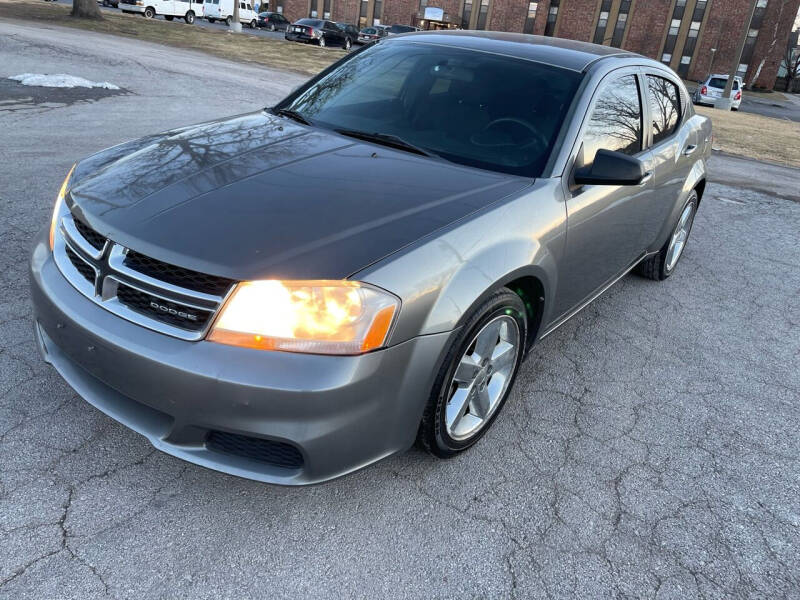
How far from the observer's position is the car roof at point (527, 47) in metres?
3.42

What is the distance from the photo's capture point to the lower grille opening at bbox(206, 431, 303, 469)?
82.0 inches

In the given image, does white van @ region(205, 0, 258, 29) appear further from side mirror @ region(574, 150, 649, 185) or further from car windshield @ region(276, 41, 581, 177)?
side mirror @ region(574, 150, 649, 185)

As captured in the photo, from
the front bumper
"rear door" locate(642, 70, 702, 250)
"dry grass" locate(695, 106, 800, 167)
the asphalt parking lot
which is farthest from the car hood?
"dry grass" locate(695, 106, 800, 167)

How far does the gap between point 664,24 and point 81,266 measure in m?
65.5

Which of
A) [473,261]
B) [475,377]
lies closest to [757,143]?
[475,377]

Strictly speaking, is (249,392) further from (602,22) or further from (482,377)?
(602,22)

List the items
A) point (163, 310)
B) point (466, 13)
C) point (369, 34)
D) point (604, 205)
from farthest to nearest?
point (466, 13) → point (369, 34) → point (604, 205) → point (163, 310)

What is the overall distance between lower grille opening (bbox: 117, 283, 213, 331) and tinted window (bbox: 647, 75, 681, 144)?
3220 mm

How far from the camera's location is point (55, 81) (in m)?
9.74

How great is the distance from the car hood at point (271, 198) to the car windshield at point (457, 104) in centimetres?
20

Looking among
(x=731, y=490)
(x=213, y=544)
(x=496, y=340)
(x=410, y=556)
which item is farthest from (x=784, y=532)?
(x=213, y=544)

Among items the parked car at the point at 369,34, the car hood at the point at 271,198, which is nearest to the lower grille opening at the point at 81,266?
the car hood at the point at 271,198

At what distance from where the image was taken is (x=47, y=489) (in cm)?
228

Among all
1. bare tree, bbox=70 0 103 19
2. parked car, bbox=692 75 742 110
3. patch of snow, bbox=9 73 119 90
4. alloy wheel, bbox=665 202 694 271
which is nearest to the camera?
alloy wheel, bbox=665 202 694 271
